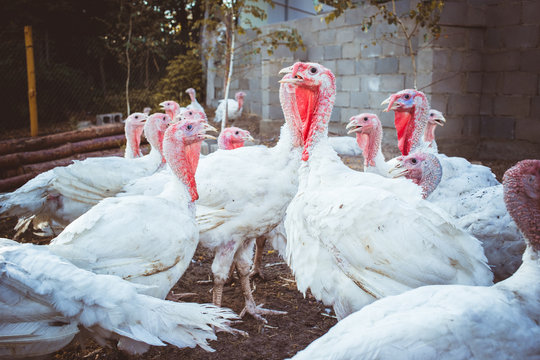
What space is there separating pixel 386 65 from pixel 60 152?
606 centimetres

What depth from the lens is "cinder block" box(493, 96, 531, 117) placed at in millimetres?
7645

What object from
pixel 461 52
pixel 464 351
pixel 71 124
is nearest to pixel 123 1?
pixel 71 124

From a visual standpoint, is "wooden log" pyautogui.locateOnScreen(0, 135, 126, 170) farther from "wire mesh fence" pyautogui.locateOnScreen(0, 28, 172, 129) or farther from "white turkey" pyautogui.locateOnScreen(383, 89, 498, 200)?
"white turkey" pyautogui.locateOnScreen(383, 89, 498, 200)

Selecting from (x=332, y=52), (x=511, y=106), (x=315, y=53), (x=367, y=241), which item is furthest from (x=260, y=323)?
(x=315, y=53)

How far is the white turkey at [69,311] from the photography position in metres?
2.22

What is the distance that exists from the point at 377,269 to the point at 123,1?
14997 millimetres

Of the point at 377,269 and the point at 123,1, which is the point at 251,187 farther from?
the point at 123,1

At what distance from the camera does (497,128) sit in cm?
804

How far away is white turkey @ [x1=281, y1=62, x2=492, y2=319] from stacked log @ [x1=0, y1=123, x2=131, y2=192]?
5.29 meters

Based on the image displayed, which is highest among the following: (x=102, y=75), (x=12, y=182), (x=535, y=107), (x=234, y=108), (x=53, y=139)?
(x=102, y=75)

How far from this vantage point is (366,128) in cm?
480

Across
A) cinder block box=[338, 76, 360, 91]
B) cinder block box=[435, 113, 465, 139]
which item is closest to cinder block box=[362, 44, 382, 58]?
cinder block box=[338, 76, 360, 91]

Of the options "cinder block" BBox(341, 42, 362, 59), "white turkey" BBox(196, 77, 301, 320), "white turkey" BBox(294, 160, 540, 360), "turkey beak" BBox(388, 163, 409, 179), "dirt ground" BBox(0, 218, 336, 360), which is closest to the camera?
"white turkey" BBox(294, 160, 540, 360)

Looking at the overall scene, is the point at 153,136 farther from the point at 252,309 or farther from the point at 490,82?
the point at 490,82
